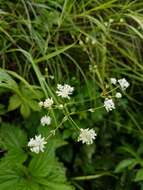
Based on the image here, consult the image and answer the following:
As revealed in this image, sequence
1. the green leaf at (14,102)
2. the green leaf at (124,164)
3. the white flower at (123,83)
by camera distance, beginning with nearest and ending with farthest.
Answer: the white flower at (123,83) → the green leaf at (14,102) → the green leaf at (124,164)

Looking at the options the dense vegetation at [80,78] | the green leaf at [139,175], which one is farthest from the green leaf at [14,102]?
the green leaf at [139,175]

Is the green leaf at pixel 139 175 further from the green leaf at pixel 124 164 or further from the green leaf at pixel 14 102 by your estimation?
the green leaf at pixel 14 102

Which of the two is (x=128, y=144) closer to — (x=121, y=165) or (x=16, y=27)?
(x=121, y=165)

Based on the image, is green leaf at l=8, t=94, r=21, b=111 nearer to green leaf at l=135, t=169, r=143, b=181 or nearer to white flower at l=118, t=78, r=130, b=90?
white flower at l=118, t=78, r=130, b=90

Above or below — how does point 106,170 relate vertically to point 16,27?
below

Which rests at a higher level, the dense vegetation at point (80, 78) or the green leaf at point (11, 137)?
the dense vegetation at point (80, 78)

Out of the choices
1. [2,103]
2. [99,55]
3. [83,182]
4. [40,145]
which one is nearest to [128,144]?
[83,182]

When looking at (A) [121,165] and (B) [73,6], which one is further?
(B) [73,6]

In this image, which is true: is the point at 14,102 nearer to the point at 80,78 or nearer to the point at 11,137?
the point at 11,137
